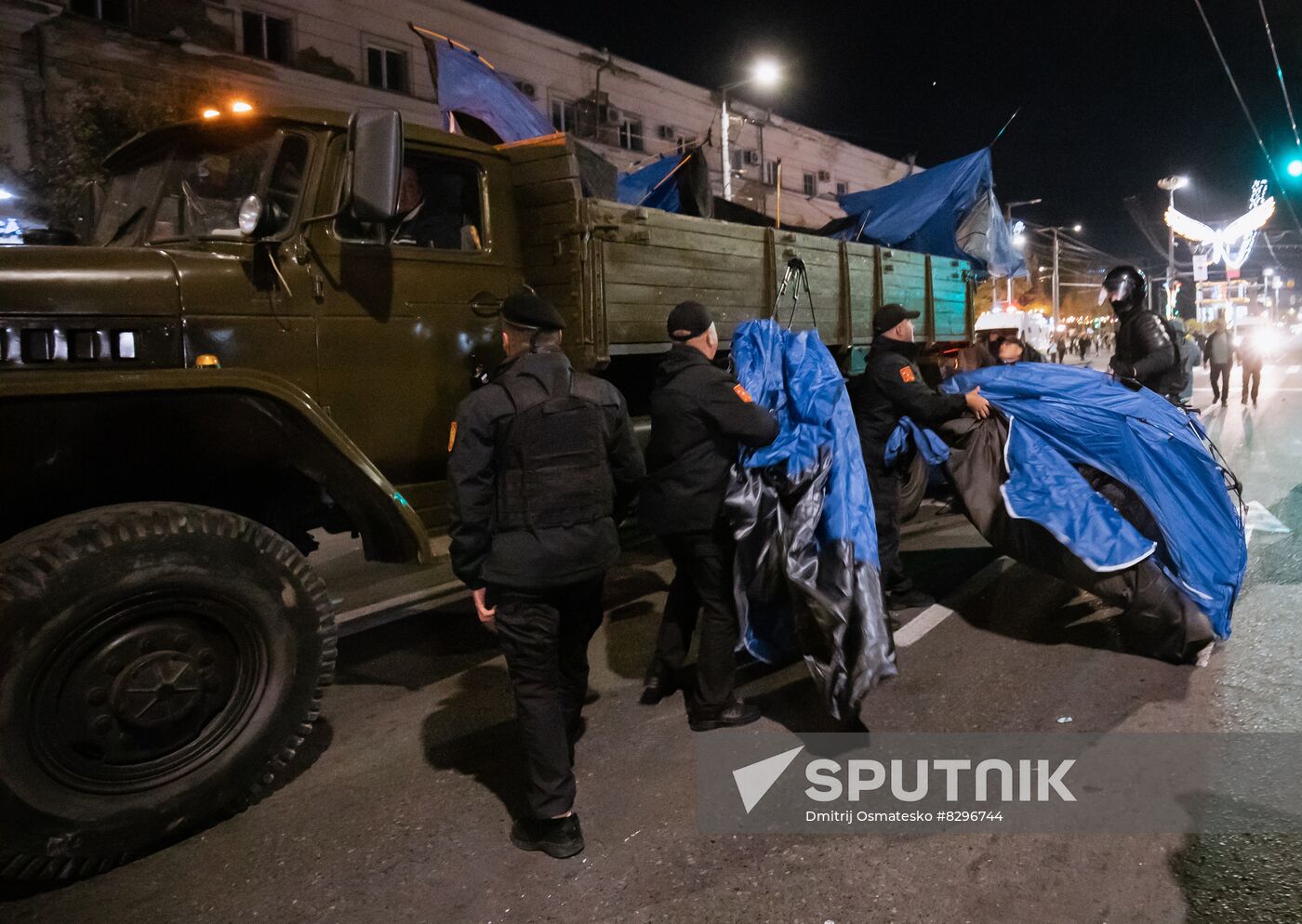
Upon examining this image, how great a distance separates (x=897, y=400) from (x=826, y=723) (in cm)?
182

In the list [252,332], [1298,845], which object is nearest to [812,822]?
[1298,845]

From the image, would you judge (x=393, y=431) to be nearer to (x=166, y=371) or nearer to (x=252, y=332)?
(x=252, y=332)

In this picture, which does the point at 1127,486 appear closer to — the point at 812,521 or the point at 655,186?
the point at 812,521

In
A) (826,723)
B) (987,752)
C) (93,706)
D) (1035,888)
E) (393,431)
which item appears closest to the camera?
(1035,888)

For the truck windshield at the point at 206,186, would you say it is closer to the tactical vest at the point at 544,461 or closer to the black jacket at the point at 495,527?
the black jacket at the point at 495,527

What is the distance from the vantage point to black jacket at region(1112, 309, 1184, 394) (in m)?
5.89

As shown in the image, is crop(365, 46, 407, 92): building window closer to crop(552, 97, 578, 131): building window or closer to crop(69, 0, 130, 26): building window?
crop(552, 97, 578, 131): building window

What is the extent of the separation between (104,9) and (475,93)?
1467cm


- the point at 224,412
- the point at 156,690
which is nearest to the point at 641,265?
the point at 224,412

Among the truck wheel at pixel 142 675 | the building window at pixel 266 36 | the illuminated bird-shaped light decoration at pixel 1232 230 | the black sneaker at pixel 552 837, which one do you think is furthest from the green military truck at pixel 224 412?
the illuminated bird-shaped light decoration at pixel 1232 230

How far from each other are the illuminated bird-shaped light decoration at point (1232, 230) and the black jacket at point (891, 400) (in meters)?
44.1

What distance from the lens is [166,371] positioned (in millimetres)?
2873

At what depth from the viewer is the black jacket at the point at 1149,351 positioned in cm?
589

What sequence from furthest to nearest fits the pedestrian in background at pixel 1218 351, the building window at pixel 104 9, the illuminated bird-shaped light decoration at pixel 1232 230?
the illuminated bird-shaped light decoration at pixel 1232 230, the pedestrian in background at pixel 1218 351, the building window at pixel 104 9
